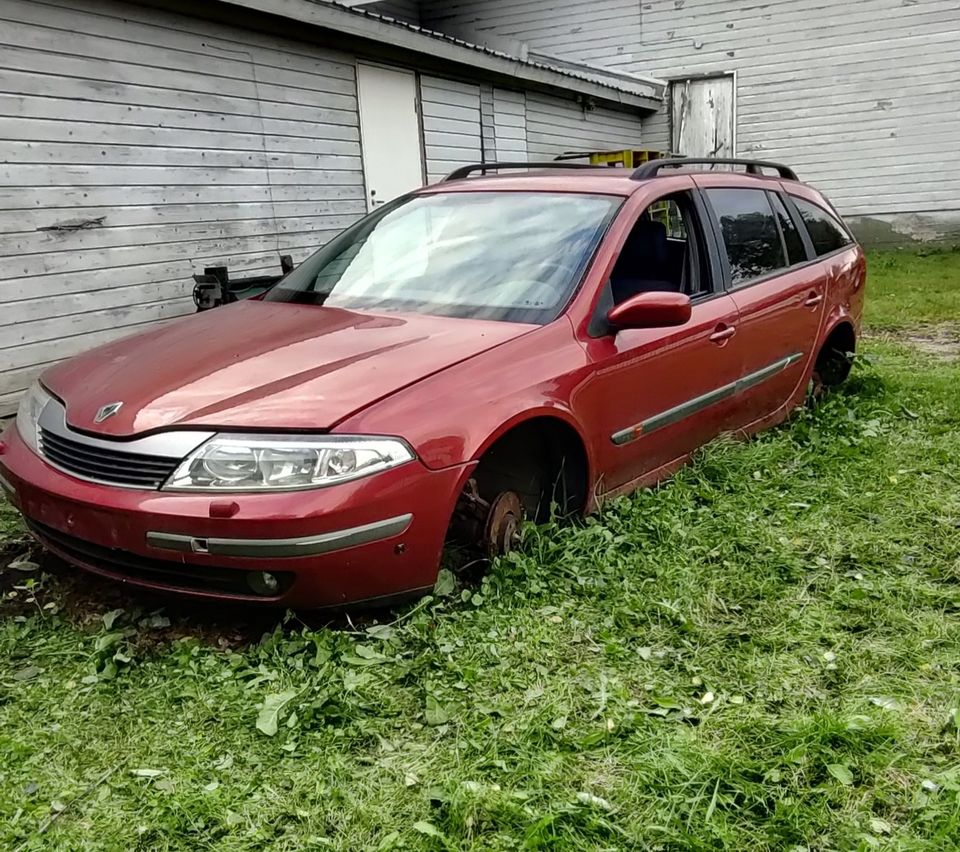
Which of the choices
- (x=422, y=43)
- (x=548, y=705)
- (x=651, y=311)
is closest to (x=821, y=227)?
(x=651, y=311)

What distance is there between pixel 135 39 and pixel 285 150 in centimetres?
162

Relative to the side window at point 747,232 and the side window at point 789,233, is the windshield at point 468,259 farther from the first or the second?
the side window at point 789,233

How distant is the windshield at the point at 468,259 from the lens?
11.2 ft

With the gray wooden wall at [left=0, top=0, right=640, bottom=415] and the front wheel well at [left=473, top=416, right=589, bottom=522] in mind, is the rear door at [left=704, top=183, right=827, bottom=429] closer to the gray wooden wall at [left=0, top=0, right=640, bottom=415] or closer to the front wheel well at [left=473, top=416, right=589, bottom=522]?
the front wheel well at [left=473, top=416, right=589, bottom=522]

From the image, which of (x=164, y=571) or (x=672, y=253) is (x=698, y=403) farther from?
(x=164, y=571)

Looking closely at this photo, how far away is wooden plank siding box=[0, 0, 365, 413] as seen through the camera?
17.6ft

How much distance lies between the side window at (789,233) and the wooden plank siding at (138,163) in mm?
4300

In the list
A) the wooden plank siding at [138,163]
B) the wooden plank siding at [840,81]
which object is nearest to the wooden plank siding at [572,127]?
the wooden plank siding at [840,81]

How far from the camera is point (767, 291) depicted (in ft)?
14.5

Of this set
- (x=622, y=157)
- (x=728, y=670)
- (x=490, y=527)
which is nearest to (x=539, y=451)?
(x=490, y=527)

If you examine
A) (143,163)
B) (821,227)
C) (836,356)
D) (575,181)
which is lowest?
(836,356)

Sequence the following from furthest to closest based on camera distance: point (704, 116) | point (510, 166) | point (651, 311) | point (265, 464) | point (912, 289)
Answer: point (704, 116), point (912, 289), point (510, 166), point (651, 311), point (265, 464)

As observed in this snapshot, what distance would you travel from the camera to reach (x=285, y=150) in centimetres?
747

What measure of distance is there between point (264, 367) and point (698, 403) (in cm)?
206
